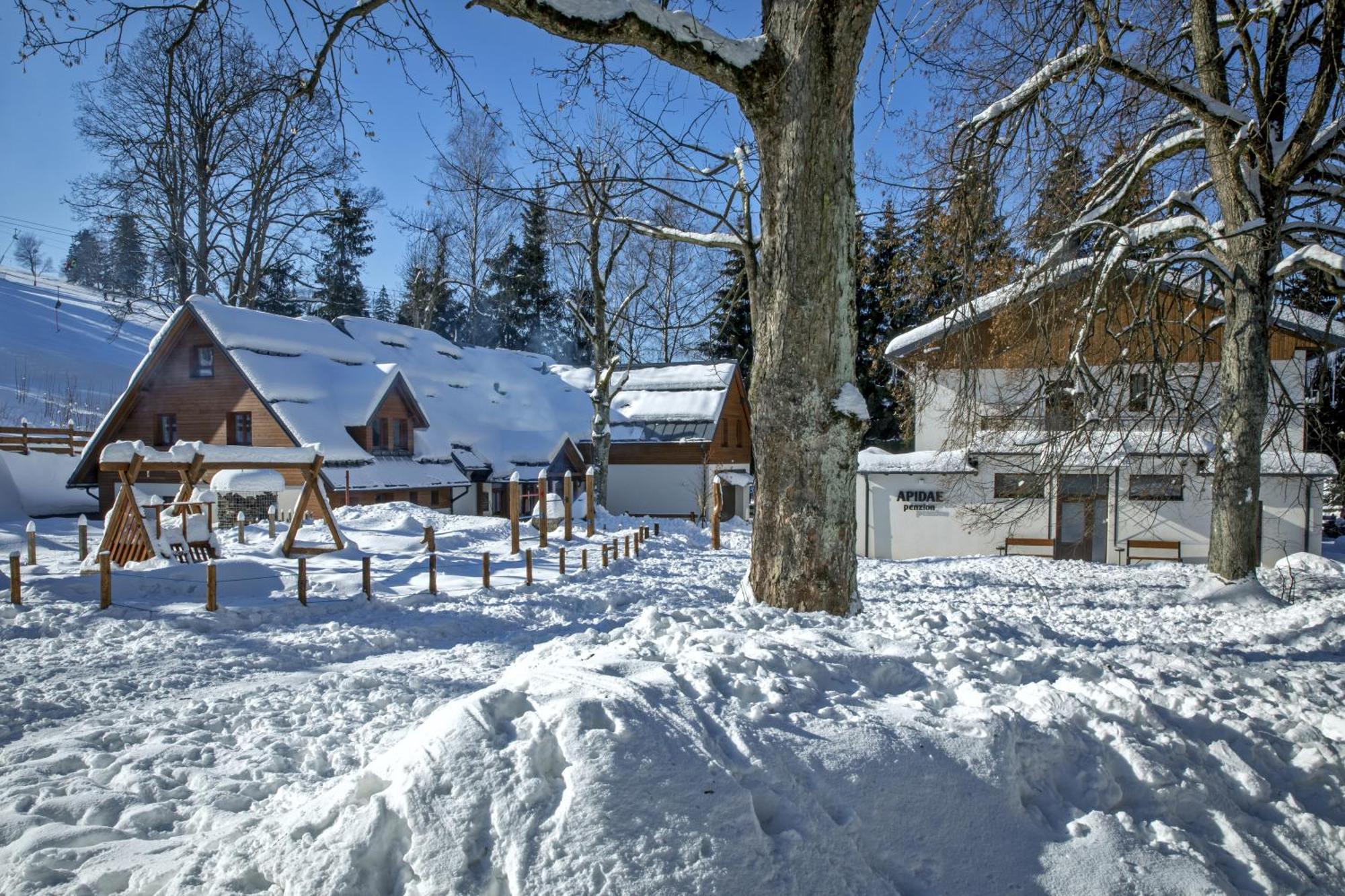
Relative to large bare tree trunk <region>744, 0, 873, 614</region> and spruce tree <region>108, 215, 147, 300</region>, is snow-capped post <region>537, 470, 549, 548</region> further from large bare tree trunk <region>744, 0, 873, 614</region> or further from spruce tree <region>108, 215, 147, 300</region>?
spruce tree <region>108, 215, 147, 300</region>

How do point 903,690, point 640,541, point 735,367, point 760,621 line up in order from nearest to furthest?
point 903,690 → point 760,621 → point 640,541 → point 735,367

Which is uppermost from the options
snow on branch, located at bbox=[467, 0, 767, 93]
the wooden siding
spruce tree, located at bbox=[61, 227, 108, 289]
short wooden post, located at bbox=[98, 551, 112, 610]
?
spruce tree, located at bbox=[61, 227, 108, 289]

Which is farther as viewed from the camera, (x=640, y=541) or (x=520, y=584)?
(x=640, y=541)

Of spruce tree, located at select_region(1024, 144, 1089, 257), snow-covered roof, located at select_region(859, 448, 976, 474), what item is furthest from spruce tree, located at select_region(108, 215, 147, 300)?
spruce tree, located at select_region(1024, 144, 1089, 257)

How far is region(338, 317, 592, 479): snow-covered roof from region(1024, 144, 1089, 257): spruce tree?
21.9 meters

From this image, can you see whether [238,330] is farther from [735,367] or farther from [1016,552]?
[1016,552]

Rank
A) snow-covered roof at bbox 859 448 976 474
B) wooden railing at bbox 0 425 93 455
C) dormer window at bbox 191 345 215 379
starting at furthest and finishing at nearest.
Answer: wooden railing at bbox 0 425 93 455 < dormer window at bbox 191 345 215 379 < snow-covered roof at bbox 859 448 976 474

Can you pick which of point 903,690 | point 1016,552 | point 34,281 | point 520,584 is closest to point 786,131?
point 903,690

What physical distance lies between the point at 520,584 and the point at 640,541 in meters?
7.33

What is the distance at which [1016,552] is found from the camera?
21.2 metres

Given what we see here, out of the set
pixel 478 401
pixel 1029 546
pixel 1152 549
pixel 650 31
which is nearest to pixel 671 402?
pixel 478 401

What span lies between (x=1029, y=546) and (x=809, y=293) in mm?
17599

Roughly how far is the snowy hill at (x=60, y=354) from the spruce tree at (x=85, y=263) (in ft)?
23.1

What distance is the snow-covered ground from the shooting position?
113 inches
